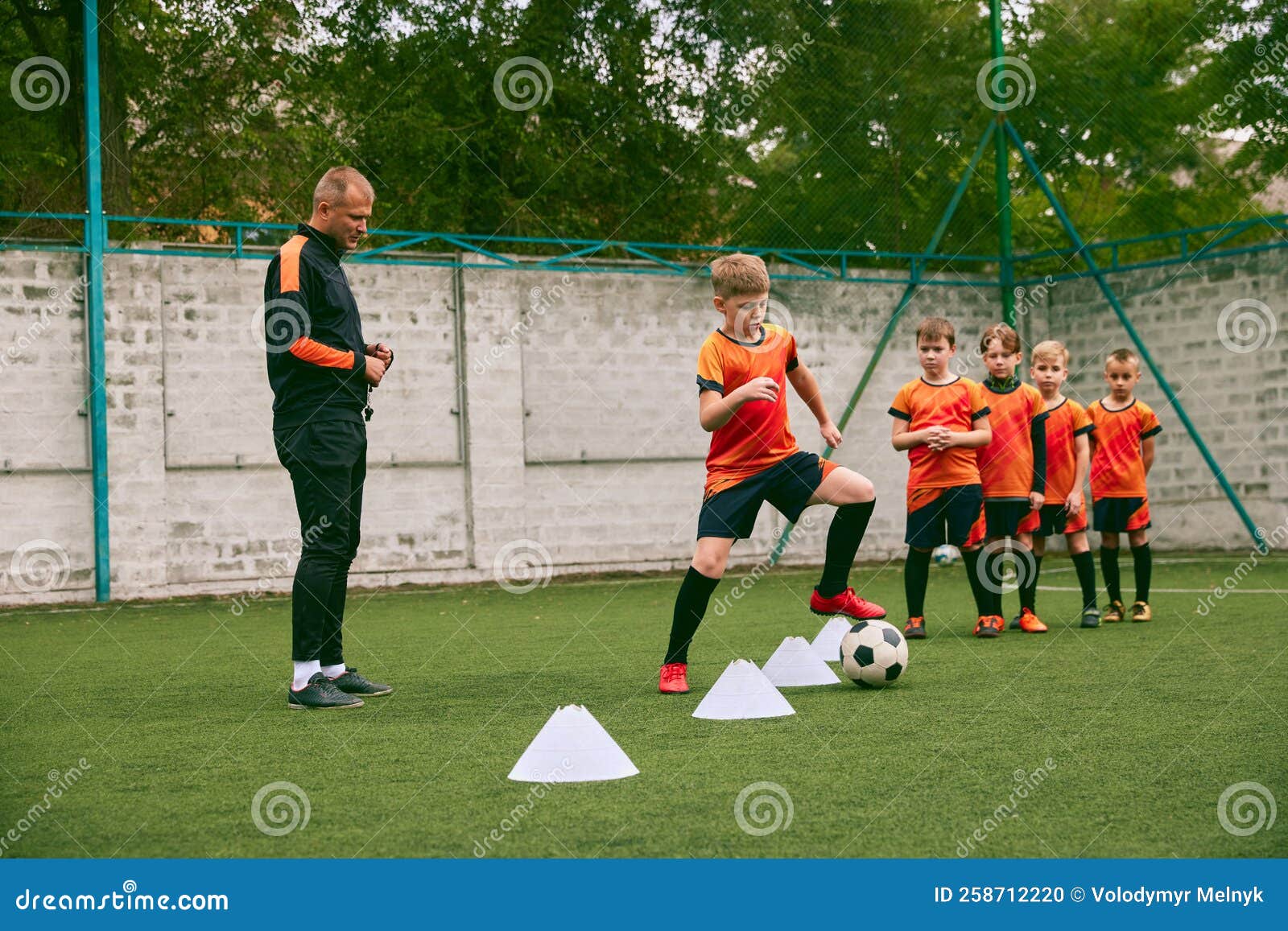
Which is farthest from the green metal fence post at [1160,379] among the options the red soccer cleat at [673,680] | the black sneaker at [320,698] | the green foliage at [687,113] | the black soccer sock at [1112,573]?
the black sneaker at [320,698]

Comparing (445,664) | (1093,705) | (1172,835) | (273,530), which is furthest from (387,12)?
(1172,835)

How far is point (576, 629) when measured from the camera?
331 inches

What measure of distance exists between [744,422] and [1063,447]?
3612 millimetres

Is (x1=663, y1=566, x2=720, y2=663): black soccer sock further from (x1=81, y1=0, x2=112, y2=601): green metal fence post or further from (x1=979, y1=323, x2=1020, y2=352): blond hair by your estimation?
(x1=81, y1=0, x2=112, y2=601): green metal fence post

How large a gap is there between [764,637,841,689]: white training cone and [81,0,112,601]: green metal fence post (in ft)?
25.0

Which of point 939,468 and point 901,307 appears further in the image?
point 901,307

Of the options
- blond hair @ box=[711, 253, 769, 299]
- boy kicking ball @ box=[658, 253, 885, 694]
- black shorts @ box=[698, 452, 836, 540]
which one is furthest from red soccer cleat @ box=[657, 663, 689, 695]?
blond hair @ box=[711, 253, 769, 299]

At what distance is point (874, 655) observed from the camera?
524cm

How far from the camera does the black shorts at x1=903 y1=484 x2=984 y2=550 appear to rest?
720cm

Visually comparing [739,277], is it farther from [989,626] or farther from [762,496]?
[989,626]

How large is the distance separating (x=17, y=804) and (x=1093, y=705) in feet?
11.2

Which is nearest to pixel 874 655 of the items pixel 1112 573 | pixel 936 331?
pixel 936 331

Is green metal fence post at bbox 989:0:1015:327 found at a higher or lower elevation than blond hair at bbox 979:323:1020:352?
higher

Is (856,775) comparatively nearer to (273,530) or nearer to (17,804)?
(17,804)
